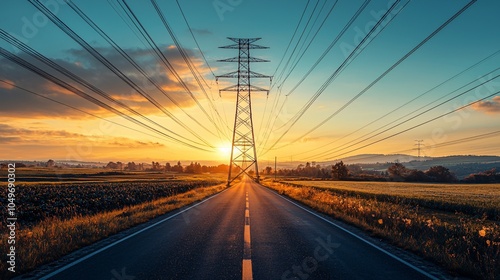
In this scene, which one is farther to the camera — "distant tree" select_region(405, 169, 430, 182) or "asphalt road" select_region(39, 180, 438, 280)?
"distant tree" select_region(405, 169, 430, 182)

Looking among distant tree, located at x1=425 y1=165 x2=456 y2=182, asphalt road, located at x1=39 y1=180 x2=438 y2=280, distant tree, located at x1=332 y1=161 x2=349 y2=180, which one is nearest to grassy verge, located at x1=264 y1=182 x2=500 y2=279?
asphalt road, located at x1=39 y1=180 x2=438 y2=280

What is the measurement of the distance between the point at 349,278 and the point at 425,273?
1748mm

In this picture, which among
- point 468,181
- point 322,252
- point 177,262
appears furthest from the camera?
point 468,181

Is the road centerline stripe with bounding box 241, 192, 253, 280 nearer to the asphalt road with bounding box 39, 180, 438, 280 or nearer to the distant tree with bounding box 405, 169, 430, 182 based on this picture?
the asphalt road with bounding box 39, 180, 438, 280

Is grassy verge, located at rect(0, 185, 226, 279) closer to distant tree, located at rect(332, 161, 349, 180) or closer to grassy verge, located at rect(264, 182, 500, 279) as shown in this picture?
grassy verge, located at rect(264, 182, 500, 279)

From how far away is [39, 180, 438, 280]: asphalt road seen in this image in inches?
241

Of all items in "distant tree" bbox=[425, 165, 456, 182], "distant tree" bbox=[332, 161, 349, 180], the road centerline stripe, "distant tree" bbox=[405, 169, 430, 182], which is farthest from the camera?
"distant tree" bbox=[332, 161, 349, 180]

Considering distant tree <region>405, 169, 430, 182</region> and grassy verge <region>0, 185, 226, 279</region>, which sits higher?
grassy verge <region>0, 185, 226, 279</region>

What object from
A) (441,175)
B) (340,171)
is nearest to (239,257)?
(441,175)

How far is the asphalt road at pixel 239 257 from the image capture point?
6117 mm

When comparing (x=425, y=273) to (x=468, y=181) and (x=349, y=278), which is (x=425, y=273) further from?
(x=468, y=181)

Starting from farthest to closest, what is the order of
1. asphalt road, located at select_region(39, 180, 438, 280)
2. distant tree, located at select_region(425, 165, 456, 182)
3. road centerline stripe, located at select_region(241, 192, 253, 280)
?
1. distant tree, located at select_region(425, 165, 456, 182)
2. asphalt road, located at select_region(39, 180, 438, 280)
3. road centerline stripe, located at select_region(241, 192, 253, 280)

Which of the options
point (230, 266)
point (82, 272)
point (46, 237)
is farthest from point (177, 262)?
point (46, 237)

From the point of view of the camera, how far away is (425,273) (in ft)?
21.2
